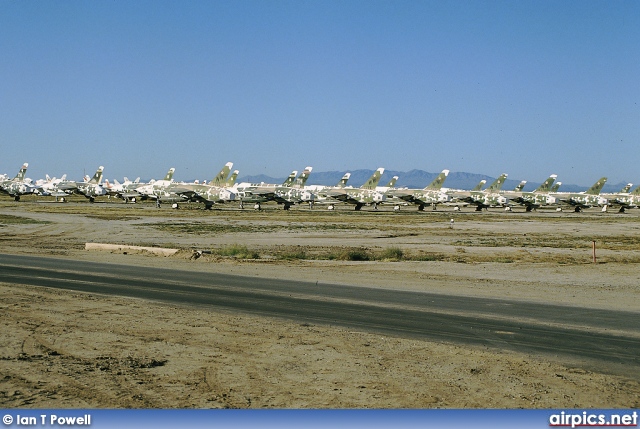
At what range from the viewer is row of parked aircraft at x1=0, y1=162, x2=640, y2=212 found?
3292 inches

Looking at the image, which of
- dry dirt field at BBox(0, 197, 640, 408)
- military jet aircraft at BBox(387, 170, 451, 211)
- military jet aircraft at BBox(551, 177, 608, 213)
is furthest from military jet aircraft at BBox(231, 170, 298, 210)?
dry dirt field at BBox(0, 197, 640, 408)

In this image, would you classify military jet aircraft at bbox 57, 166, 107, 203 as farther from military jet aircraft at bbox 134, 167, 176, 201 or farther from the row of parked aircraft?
military jet aircraft at bbox 134, 167, 176, 201

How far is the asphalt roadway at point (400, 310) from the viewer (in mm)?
11750

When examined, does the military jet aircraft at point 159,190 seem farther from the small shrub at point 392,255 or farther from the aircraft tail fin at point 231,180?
the small shrub at point 392,255

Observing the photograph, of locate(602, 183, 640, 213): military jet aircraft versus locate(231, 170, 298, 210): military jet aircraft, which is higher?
locate(231, 170, 298, 210): military jet aircraft

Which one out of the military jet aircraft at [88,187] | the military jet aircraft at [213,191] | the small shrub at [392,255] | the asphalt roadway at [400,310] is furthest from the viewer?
the military jet aircraft at [88,187]

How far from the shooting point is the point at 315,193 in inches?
3465

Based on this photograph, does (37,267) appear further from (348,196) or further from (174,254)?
(348,196)

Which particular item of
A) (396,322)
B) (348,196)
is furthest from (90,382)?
(348,196)

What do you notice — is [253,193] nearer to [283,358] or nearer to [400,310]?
[400,310]

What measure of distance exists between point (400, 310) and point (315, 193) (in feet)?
239

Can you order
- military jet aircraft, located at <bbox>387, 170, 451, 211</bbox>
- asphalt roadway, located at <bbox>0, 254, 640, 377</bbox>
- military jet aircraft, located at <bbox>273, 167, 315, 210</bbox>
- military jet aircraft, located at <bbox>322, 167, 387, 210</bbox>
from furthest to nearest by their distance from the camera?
1. military jet aircraft, located at <bbox>387, 170, 451, 211</bbox>
2. military jet aircraft, located at <bbox>322, 167, 387, 210</bbox>
3. military jet aircraft, located at <bbox>273, 167, 315, 210</bbox>
4. asphalt roadway, located at <bbox>0, 254, 640, 377</bbox>

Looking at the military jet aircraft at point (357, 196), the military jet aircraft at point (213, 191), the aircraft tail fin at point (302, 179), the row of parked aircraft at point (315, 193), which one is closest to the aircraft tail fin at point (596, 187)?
the row of parked aircraft at point (315, 193)

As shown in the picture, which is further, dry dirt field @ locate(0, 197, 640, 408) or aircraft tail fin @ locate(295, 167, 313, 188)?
aircraft tail fin @ locate(295, 167, 313, 188)
